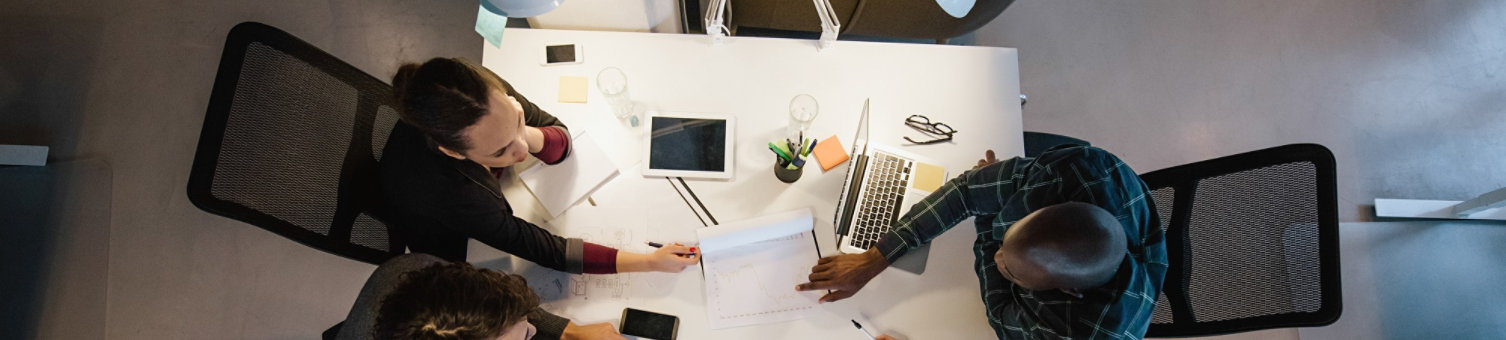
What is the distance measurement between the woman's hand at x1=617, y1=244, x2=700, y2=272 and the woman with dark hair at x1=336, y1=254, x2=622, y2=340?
22 cm

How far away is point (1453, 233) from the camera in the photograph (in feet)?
8.00

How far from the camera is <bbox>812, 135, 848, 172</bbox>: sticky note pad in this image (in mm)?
1629

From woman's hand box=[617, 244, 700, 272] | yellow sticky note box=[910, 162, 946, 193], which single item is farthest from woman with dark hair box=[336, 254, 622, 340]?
yellow sticky note box=[910, 162, 946, 193]

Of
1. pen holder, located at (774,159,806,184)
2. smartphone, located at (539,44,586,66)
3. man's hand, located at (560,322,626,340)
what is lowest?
man's hand, located at (560,322,626,340)

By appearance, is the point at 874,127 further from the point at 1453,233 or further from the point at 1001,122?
the point at 1453,233

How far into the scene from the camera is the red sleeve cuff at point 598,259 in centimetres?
149

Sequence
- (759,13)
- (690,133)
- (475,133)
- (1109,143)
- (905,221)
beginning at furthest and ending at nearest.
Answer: (1109,143), (759,13), (690,133), (905,221), (475,133)

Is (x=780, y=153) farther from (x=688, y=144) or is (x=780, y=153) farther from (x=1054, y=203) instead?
(x=1054, y=203)

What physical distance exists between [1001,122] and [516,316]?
4.03ft

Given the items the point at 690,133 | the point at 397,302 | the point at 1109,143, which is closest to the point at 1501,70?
the point at 1109,143

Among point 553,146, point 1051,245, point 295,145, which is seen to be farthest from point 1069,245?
point 295,145

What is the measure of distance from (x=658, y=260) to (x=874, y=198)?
53 centimetres

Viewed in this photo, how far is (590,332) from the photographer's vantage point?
1493 mm

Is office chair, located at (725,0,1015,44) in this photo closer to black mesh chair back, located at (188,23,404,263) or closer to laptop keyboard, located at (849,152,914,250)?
laptop keyboard, located at (849,152,914,250)
